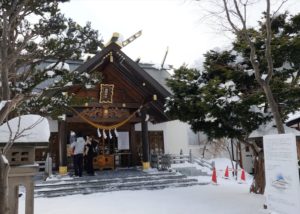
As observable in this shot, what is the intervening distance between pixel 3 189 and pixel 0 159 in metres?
0.47

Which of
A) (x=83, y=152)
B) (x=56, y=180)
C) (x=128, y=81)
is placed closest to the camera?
(x=56, y=180)

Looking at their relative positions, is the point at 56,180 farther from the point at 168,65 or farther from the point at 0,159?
the point at 168,65

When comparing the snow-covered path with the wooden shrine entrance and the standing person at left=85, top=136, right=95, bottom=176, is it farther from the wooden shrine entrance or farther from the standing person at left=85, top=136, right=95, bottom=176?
the wooden shrine entrance

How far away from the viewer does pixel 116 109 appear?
1630 cm

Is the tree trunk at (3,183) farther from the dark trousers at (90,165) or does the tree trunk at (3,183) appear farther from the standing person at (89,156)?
the dark trousers at (90,165)

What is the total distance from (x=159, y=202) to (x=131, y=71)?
7.25 m

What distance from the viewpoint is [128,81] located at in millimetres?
16000

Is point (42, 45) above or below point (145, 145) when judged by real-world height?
above

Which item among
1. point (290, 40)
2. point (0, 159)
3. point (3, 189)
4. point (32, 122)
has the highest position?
point (290, 40)

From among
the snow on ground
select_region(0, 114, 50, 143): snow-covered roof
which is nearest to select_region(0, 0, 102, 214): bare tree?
select_region(0, 114, 50, 143): snow-covered roof

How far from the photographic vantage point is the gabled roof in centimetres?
1428

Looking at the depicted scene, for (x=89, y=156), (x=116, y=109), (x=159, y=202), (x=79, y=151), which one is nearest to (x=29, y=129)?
(x=159, y=202)

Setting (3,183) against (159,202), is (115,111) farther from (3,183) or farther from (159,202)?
(3,183)

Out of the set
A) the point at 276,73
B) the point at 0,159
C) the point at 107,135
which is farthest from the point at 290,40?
the point at 107,135
